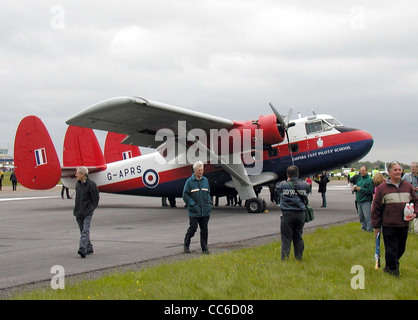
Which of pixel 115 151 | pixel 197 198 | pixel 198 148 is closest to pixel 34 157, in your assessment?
pixel 115 151

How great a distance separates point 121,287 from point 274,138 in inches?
518

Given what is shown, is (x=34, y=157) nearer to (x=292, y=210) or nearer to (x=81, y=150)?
(x=81, y=150)

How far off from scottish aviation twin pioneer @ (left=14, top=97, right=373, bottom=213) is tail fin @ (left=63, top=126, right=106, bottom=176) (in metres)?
0.71

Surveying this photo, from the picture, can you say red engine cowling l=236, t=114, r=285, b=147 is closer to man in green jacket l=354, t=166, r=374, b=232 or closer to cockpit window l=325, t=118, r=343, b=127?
cockpit window l=325, t=118, r=343, b=127

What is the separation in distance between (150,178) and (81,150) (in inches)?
171

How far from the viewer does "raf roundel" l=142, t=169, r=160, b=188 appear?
22.5 metres

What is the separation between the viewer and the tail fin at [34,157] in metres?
22.0

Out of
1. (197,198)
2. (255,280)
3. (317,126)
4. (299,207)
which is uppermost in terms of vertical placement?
(317,126)

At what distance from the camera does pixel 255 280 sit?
23.9ft

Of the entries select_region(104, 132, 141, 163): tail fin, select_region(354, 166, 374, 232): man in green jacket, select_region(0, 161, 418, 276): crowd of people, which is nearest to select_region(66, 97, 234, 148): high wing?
select_region(0, 161, 418, 276): crowd of people

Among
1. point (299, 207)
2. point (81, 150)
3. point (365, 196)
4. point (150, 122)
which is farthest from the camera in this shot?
point (81, 150)
